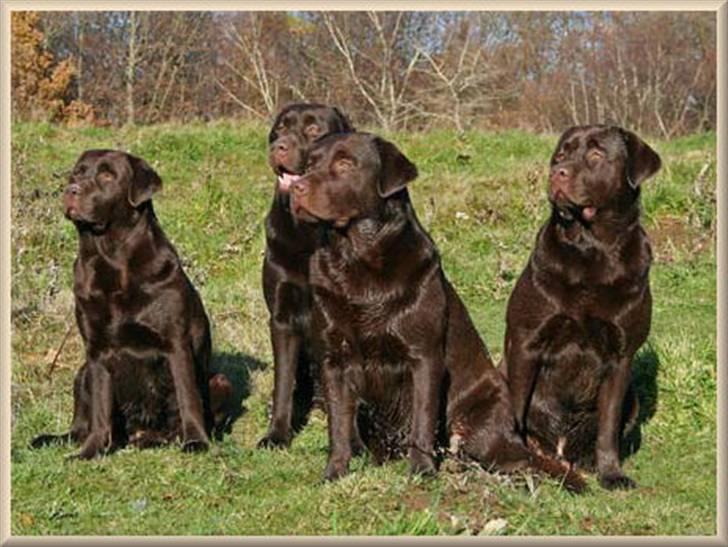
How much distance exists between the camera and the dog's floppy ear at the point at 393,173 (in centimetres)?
503

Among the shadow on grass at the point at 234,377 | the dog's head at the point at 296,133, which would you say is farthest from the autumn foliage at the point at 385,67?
the dog's head at the point at 296,133

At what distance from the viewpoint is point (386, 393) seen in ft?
16.8

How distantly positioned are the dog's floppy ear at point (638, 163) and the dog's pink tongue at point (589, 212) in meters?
0.23

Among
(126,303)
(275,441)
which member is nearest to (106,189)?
(126,303)

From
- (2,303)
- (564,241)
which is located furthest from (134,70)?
(564,241)

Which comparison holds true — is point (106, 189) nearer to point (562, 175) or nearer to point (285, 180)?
point (285, 180)

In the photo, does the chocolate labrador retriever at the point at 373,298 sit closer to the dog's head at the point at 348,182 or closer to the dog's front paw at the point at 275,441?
the dog's head at the point at 348,182

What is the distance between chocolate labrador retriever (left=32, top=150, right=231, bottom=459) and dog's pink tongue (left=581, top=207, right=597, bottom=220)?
6.80 ft

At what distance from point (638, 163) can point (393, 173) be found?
1257mm

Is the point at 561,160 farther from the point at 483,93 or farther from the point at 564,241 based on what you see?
the point at 483,93

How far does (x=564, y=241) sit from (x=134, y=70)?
45.5ft

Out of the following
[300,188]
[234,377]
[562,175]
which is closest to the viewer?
[300,188]

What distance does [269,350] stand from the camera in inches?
316

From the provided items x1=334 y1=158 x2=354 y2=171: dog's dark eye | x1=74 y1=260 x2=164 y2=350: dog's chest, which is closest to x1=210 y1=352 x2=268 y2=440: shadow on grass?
x1=74 y1=260 x2=164 y2=350: dog's chest
